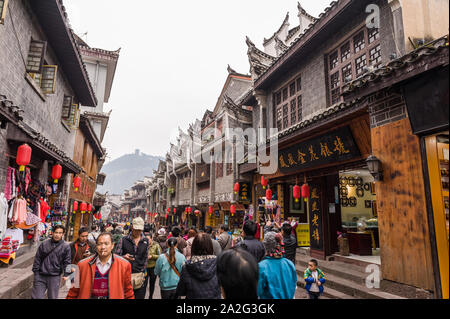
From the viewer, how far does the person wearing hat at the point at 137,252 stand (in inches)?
194

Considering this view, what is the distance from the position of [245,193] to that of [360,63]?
9.33 metres

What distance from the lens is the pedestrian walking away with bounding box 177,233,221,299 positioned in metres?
3.44

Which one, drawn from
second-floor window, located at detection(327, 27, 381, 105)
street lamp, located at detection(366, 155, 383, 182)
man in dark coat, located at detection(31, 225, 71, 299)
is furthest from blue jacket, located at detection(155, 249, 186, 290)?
second-floor window, located at detection(327, 27, 381, 105)

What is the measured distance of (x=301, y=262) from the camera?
986 centimetres

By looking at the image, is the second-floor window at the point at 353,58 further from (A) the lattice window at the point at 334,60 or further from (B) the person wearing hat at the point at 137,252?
(B) the person wearing hat at the point at 137,252

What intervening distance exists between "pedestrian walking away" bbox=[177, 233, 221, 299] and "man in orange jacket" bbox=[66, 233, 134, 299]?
2.37 feet

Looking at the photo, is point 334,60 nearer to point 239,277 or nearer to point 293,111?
point 293,111

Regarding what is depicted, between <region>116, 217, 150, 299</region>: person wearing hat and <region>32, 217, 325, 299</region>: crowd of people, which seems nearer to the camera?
<region>32, 217, 325, 299</region>: crowd of people

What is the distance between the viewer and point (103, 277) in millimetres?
3375

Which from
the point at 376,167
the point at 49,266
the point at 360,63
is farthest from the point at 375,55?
the point at 49,266

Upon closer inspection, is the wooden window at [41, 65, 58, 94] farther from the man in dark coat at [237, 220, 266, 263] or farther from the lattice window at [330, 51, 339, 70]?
the lattice window at [330, 51, 339, 70]
